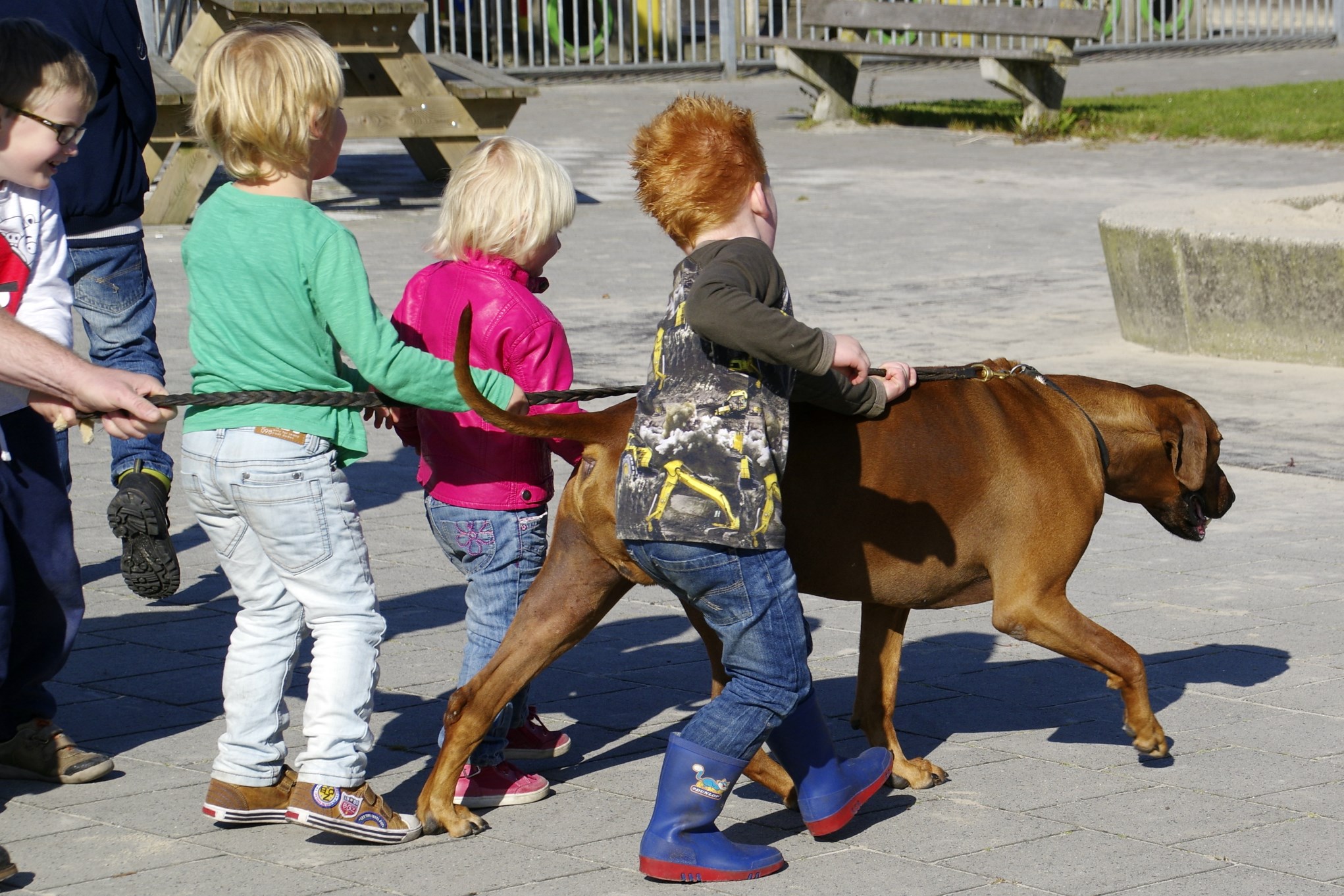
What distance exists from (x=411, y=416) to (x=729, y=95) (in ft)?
66.7

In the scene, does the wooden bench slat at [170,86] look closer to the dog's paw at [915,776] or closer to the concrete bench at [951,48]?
the concrete bench at [951,48]

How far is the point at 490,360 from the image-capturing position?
4148mm

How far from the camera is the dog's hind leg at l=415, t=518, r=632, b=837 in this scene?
387 cm

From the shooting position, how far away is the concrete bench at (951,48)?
64.0ft

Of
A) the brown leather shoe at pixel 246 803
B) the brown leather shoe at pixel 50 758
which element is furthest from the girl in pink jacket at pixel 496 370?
the brown leather shoe at pixel 50 758

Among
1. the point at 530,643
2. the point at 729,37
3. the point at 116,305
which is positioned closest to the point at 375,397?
the point at 530,643

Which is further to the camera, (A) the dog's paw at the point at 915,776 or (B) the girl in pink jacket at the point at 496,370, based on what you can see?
(A) the dog's paw at the point at 915,776

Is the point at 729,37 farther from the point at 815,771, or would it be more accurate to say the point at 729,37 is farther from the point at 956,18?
the point at 815,771

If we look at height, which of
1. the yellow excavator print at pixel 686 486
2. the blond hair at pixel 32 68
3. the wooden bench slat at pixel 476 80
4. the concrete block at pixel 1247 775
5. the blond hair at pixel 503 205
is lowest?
the concrete block at pixel 1247 775

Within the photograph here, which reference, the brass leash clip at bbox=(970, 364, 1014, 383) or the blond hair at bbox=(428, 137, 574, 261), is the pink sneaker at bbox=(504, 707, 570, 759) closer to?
the blond hair at bbox=(428, 137, 574, 261)

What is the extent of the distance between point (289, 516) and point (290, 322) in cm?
42

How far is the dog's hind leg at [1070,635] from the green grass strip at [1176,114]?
15.6 metres

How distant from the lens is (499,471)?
13.8 ft

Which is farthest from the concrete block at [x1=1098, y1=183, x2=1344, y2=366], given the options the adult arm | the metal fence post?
the metal fence post
